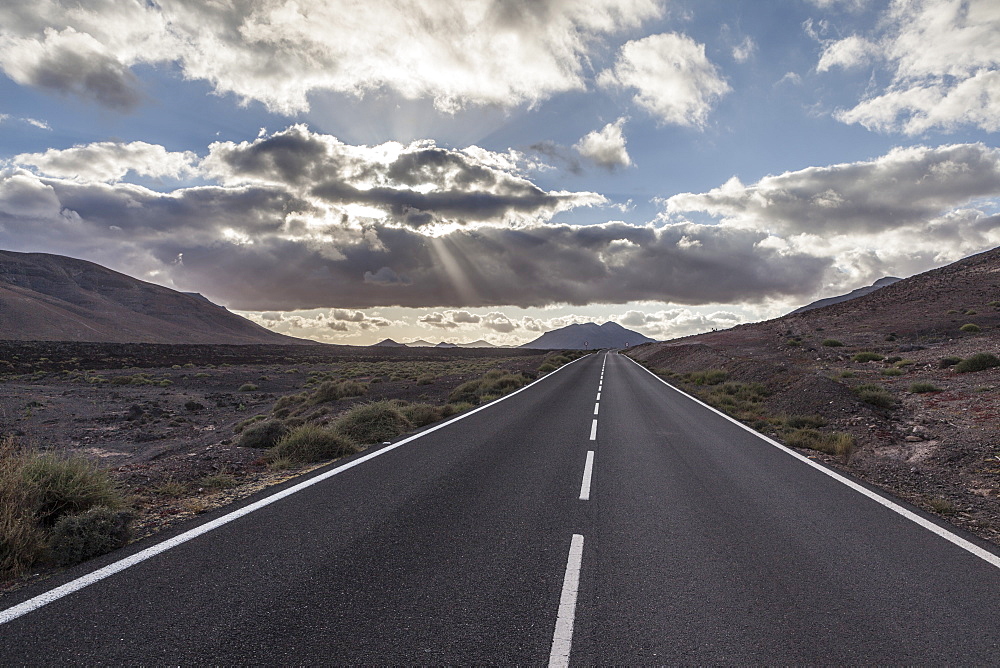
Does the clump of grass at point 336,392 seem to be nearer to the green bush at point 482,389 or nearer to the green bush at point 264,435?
the green bush at point 482,389

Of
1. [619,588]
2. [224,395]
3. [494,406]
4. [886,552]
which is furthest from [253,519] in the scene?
[224,395]

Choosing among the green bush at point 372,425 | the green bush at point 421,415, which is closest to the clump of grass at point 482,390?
the green bush at point 421,415

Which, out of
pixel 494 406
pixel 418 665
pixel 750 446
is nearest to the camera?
pixel 418 665

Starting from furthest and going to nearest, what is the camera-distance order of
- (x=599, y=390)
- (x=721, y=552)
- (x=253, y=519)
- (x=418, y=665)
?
(x=599, y=390)
(x=253, y=519)
(x=721, y=552)
(x=418, y=665)

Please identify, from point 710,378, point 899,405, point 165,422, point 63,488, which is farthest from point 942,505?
point 165,422

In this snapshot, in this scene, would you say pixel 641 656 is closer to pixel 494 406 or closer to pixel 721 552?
pixel 721 552

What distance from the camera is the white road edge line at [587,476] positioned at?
6785 millimetres

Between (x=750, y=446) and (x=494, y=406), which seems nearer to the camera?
(x=750, y=446)

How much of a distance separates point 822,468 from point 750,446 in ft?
6.17

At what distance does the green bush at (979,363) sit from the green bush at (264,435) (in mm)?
22799

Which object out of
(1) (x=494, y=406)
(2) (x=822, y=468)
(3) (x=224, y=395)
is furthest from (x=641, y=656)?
(3) (x=224, y=395)

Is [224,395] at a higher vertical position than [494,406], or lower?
lower

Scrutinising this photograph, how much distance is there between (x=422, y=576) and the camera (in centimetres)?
425

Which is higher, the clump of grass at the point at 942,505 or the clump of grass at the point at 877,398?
the clump of grass at the point at 877,398
